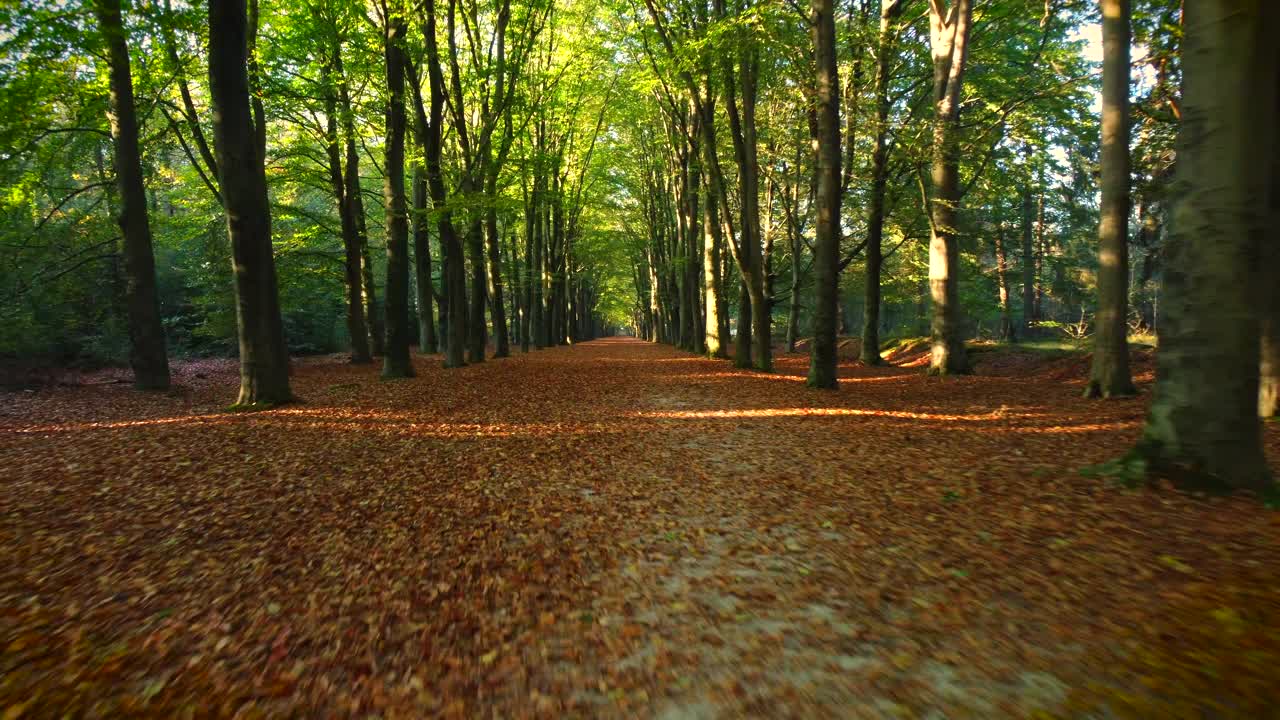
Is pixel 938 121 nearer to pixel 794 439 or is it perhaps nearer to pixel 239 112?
pixel 794 439

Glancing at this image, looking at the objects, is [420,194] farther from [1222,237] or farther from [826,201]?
[1222,237]

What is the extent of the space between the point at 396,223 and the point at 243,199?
17.0 feet

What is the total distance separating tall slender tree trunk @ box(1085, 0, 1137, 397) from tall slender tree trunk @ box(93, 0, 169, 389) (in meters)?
18.5

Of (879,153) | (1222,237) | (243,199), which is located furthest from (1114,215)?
(243,199)

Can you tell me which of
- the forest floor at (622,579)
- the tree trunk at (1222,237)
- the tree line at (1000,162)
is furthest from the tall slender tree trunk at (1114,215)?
the tree trunk at (1222,237)

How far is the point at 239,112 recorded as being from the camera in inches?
386

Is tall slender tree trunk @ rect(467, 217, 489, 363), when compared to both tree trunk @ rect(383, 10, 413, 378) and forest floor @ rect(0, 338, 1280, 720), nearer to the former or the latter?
tree trunk @ rect(383, 10, 413, 378)

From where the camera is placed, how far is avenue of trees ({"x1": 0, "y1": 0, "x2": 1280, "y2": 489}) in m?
4.74

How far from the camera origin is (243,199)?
33.0ft

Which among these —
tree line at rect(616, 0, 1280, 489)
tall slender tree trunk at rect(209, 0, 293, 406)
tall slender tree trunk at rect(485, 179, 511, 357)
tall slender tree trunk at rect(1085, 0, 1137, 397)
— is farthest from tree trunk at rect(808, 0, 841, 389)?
tall slender tree trunk at rect(485, 179, 511, 357)

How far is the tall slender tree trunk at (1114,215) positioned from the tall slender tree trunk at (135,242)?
18549 millimetres

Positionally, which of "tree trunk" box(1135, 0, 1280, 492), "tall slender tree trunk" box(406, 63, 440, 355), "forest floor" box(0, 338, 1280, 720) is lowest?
"forest floor" box(0, 338, 1280, 720)

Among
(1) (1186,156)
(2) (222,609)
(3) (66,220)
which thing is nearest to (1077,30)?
(1) (1186,156)

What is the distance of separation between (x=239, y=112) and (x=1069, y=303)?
126 feet
